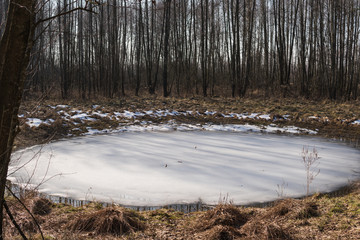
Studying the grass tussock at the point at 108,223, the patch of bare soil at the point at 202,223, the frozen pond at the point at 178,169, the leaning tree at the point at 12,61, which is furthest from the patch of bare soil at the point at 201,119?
the leaning tree at the point at 12,61

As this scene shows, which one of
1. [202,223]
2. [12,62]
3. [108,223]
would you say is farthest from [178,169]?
[12,62]

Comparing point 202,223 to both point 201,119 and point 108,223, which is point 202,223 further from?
point 201,119

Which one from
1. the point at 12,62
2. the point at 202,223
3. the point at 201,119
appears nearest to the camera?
the point at 12,62

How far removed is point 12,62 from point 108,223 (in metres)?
2.20

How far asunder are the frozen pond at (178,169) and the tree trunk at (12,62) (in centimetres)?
127

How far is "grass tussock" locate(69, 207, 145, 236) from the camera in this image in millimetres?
3538

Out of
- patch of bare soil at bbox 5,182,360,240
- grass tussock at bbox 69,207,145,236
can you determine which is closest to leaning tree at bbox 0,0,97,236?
patch of bare soil at bbox 5,182,360,240

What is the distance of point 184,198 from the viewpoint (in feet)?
16.0

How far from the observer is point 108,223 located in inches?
140

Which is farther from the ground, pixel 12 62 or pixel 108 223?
pixel 12 62

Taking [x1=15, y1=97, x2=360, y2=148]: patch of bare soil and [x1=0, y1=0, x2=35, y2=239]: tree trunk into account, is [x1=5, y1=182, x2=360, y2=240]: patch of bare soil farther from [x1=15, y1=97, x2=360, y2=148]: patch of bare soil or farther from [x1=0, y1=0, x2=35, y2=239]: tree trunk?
[x1=15, y1=97, x2=360, y2=148]: patch of bare soil

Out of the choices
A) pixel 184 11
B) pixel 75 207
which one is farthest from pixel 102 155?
pixel 184 11

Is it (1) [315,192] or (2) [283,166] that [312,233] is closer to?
(1) [315,192]

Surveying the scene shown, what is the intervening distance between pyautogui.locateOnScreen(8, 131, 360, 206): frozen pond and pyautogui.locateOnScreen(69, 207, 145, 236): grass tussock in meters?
0.91
